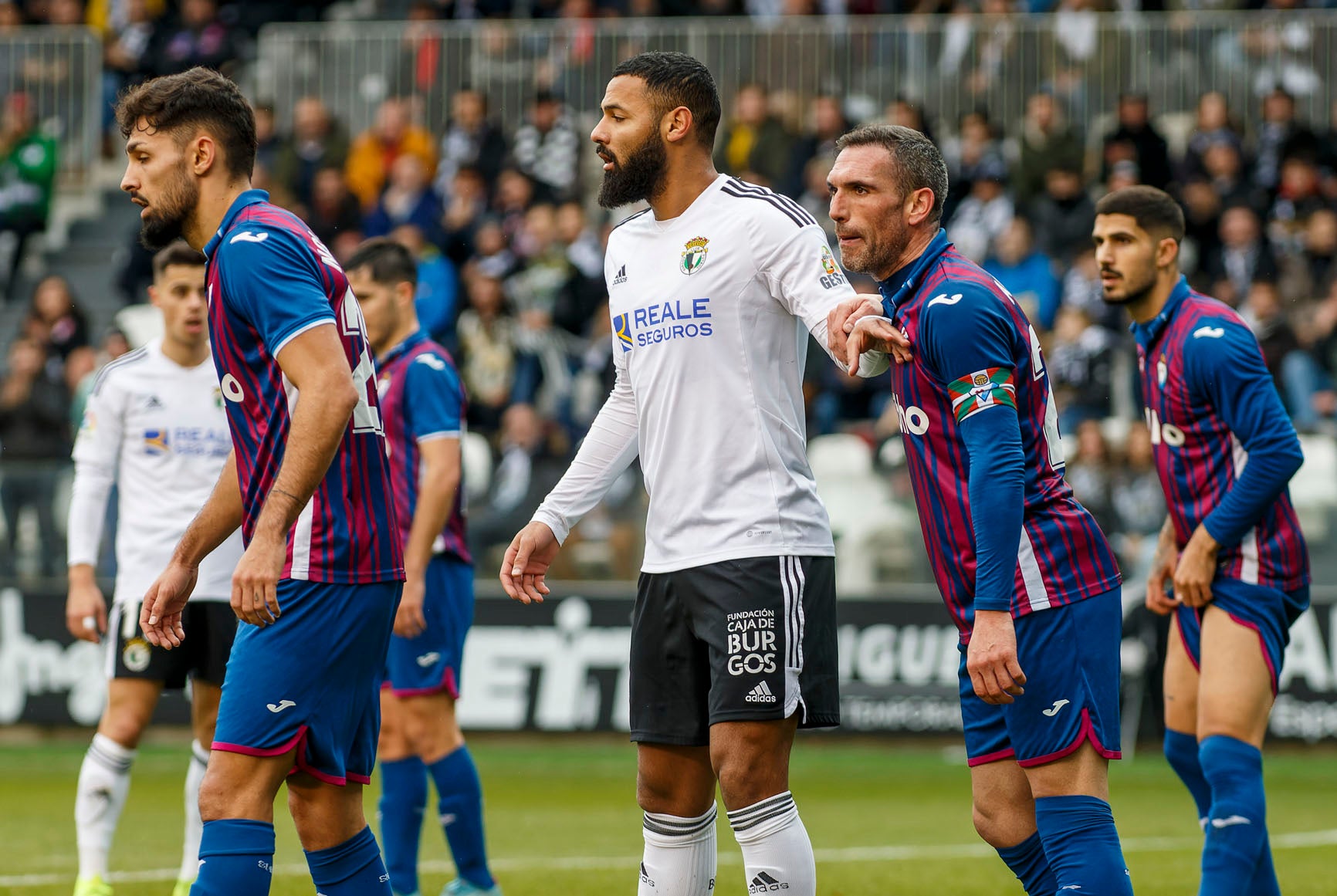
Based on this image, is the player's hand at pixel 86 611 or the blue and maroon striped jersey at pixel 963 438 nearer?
the blue and maroon striped jersey at pixel 963 438

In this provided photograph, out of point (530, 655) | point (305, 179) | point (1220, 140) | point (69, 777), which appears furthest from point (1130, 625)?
point (305, 179)

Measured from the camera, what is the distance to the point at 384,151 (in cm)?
2023

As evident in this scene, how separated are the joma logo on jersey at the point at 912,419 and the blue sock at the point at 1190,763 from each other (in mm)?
2123

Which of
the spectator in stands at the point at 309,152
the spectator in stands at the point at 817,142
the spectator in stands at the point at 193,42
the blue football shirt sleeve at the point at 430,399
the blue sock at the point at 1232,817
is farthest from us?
the spectator in stands at the point at 193,42

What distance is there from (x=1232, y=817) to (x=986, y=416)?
2085 millimetres

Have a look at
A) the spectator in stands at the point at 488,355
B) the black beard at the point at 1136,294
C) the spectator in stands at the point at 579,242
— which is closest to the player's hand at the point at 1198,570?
the black beard at the point at 1136,294

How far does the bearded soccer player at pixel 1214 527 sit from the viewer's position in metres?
5.92

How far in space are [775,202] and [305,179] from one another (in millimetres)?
15528

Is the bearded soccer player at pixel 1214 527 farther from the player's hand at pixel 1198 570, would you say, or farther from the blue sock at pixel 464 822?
the blue sock at pixel 464 822

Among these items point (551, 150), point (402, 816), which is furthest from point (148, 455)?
point (551, 150)

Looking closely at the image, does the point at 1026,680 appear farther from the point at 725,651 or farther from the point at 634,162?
the point at 634,162

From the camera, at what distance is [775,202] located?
5.07 metres

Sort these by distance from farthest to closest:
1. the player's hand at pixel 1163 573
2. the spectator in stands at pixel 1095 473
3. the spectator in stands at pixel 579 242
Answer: the spectator in stands at pixel 579 242 → the spectator in stands at pixel 1095 473 → the player's hand at pixel 1163 573

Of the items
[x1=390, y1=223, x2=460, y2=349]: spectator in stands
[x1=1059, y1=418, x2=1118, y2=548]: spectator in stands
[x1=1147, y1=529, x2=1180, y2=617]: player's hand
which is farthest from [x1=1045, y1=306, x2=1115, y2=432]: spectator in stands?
[x1=1147, y1=529, x2=1180, y2=617]: player's hand
